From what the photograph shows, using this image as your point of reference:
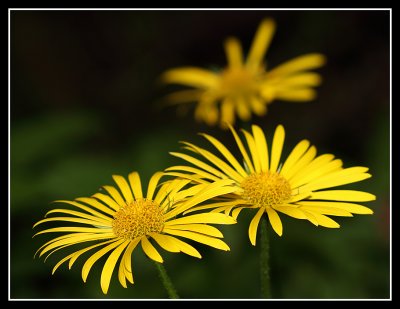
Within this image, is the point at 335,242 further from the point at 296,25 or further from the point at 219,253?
the point at 296,25

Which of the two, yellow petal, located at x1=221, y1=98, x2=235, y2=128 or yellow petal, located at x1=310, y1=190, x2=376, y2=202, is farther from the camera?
yellow petal, located at x1=221, y1=98, x2=235, y2=128

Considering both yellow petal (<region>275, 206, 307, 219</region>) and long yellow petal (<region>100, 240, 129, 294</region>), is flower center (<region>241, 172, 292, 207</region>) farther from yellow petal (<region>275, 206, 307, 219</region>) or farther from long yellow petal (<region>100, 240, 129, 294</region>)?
long yellow petal (<region>100, 240, 129, 294</region>)

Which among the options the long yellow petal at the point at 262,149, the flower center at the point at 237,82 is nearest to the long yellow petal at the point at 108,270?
the long yellow petal at the point at 262,149

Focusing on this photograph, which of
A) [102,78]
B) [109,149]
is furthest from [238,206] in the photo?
[102,78]

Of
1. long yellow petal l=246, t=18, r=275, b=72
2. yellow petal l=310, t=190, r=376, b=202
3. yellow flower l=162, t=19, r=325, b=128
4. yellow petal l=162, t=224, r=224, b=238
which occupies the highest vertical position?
long yellow petal l=246, t=18, r=275, b=72

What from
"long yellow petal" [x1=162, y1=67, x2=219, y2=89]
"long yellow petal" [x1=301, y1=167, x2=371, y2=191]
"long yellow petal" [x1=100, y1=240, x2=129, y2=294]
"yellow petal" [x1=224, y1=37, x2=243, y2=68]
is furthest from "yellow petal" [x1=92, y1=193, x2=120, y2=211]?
"yellow petal" [x1=224, y1=37, x2=243, y2=68]

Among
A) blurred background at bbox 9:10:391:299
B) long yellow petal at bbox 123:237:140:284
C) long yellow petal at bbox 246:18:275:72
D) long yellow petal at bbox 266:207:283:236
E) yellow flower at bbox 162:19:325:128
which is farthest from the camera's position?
long yellow petal at bbox 246:18:275:72

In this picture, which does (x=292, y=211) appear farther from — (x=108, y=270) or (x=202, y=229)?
(x=108, y=270)

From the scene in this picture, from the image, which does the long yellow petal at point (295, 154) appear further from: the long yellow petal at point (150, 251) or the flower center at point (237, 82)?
the flower center at point (237, 82)
